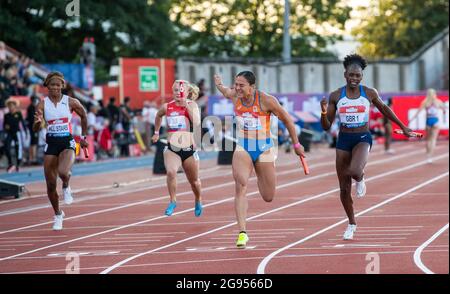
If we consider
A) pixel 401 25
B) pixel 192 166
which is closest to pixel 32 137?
pixel 192 166

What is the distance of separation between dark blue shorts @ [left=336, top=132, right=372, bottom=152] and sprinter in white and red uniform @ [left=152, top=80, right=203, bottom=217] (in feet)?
9.51

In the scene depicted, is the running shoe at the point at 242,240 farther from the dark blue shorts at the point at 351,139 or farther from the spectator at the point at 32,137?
the spectator at the point at 32,137

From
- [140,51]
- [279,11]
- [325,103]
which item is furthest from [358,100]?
[279,11]

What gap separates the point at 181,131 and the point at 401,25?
56.6 meters

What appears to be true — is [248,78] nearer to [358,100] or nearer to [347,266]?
[358,100]

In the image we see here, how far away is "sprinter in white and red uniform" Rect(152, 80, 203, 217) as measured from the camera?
57.9 feet

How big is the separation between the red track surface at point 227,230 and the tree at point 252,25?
110ft

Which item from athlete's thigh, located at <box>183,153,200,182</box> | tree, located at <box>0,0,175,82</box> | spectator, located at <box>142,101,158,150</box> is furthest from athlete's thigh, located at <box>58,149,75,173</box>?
tree, located at <box>0,0,175,82</box>

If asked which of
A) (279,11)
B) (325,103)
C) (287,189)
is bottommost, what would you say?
(287,189)

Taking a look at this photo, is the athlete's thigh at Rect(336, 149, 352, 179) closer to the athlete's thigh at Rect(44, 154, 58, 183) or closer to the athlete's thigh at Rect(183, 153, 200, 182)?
the athlete's thigh at Rect(183, 153, 200, 182)

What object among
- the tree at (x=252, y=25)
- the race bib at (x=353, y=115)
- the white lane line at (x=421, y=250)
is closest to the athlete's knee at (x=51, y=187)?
the race bib at (x=353, y=115)

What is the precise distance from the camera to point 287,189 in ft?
84.0

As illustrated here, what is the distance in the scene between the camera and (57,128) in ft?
55.5
